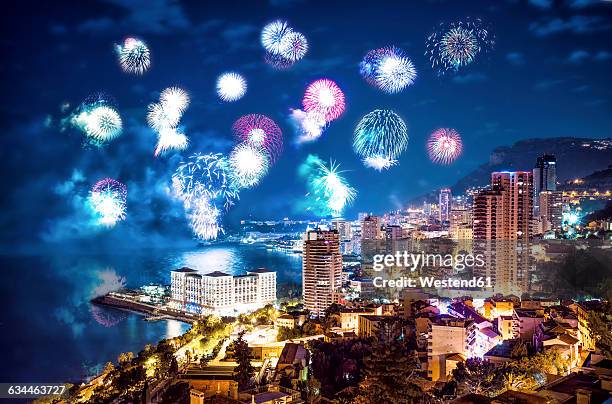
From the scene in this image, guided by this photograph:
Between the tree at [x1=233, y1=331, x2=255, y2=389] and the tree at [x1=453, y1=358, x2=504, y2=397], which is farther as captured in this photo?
the tree at [x1=233, y1=331, x2=255, y2=389]

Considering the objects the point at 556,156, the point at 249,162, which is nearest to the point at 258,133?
the point at 249,162

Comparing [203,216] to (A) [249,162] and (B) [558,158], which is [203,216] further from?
(B) [558,158]

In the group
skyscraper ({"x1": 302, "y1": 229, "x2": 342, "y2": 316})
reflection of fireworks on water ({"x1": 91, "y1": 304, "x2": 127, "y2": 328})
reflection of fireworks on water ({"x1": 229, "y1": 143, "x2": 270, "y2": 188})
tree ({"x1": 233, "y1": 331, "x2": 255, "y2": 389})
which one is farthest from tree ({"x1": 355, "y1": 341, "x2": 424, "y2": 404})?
reflection of fireworks on water ({"x1": 91, "y1": 304, "x2": 127, "y2": 328})

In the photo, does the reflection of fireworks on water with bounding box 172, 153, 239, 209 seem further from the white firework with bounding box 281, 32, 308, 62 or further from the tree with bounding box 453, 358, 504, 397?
the tree with bounding box 453, 358, 504, 397

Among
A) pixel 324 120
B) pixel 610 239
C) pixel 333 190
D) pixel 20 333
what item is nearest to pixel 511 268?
pixel 610 239

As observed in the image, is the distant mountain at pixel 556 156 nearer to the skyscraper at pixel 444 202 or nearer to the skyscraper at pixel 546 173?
the skyscraper at pixel 546 173

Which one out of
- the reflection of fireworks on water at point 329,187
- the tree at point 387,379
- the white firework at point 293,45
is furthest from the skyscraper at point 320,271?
the tree at point 387,379
